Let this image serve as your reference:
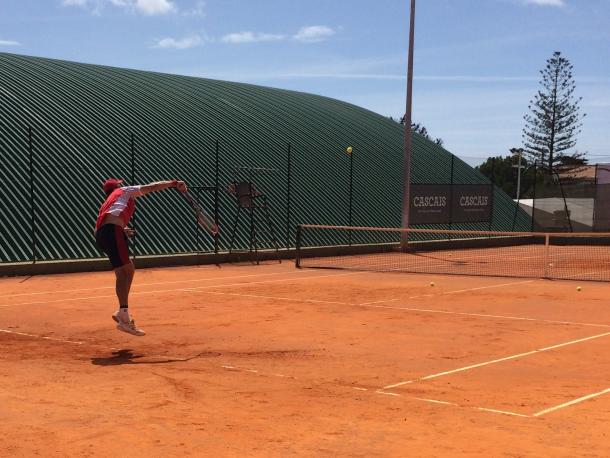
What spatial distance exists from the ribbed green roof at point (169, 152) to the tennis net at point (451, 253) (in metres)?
1.07

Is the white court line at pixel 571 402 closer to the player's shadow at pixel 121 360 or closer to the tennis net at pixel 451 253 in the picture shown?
the player's shadow at pixel 121 360

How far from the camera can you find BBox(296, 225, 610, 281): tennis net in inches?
835

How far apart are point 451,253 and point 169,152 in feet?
33.9

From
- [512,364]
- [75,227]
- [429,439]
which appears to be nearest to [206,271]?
[75,227]

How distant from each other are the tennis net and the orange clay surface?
22.7ft

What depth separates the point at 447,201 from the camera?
30.6m

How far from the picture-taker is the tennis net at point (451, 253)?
69.6ft

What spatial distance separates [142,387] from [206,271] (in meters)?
13.4

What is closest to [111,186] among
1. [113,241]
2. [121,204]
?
A: [121,204]

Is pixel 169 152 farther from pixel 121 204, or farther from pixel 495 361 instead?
pixel 495 361

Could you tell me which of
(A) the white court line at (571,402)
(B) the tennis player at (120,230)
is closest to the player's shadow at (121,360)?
(B) the tennis player at (120,230)

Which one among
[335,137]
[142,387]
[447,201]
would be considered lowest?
[142,387]

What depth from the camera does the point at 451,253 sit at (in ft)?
96.7

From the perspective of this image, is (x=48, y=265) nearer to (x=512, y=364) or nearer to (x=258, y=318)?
(x=258, y=318)
